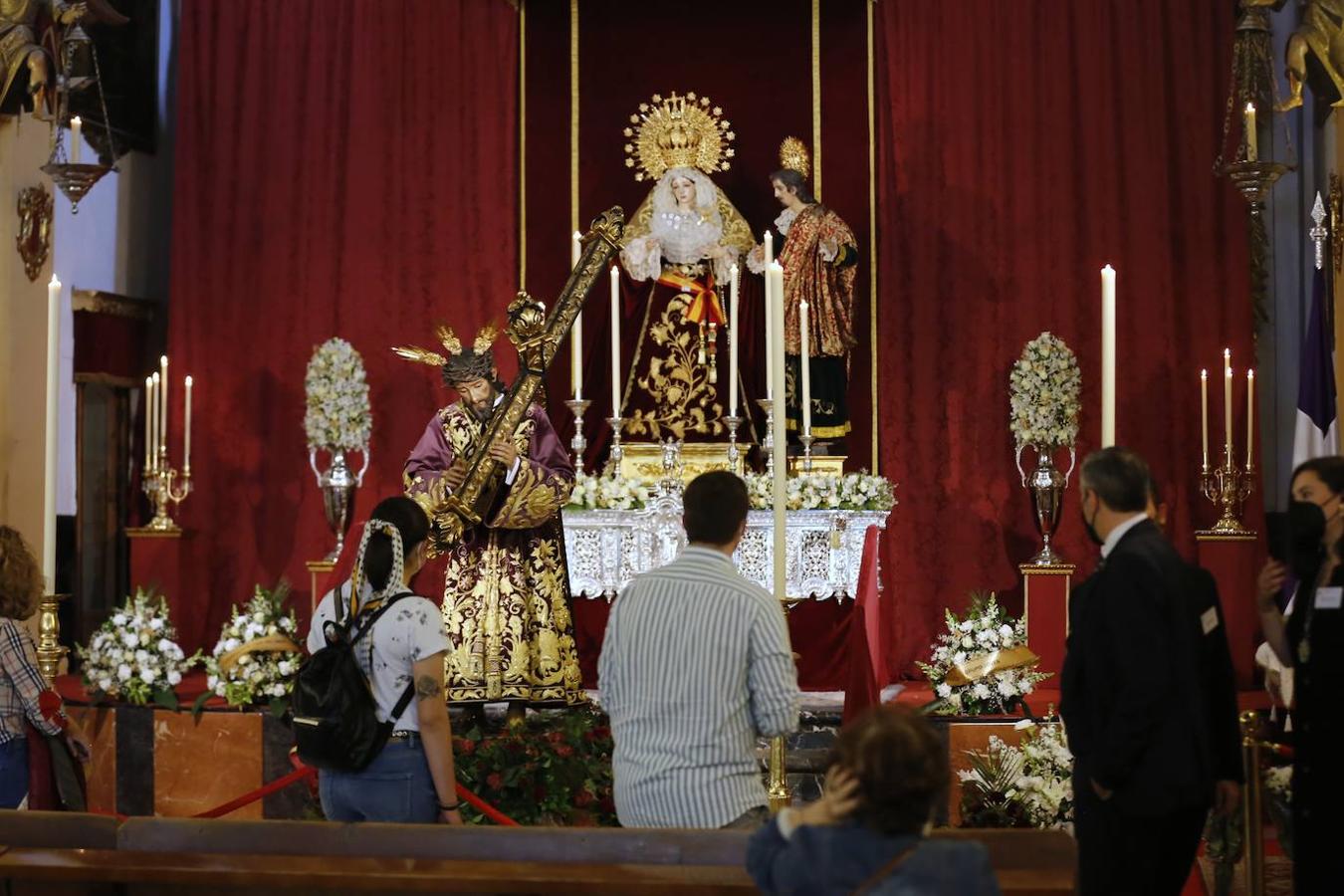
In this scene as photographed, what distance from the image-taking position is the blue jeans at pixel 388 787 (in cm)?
405

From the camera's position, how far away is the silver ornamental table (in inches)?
336

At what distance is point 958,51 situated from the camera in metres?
9.73

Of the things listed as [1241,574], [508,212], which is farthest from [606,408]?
[1241,574]

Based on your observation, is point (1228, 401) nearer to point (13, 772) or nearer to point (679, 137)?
point (679, 137)

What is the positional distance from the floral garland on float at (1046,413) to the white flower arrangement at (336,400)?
3.68 m

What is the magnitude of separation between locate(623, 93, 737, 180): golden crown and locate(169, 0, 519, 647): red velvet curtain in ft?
2.57

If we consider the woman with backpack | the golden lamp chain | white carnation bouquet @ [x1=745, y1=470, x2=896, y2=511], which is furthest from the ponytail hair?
white carnation bouquet @ [x1=745, y1=470, x2=896, y2=511]

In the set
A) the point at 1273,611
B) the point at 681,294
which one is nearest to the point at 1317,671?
the point at 1273,611

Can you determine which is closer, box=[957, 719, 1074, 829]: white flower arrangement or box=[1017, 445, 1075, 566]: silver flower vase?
box=[957, 719, 1074, 829]: white flower arrangement

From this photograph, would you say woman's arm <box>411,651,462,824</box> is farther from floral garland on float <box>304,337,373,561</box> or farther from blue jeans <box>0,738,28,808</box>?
floral garland on float <box>304,337,373,561</box>

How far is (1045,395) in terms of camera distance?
9102 millimetres

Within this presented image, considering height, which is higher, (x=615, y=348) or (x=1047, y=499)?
(x=615, y=348)

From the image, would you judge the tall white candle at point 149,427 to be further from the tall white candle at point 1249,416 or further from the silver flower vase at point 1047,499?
the tall white candle at point 1249,416

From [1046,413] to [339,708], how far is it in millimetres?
5907
